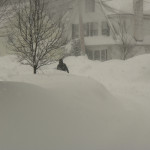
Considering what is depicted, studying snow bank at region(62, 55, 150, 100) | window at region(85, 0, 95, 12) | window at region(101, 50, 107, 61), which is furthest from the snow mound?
window at region(85, 0, 95, 12)

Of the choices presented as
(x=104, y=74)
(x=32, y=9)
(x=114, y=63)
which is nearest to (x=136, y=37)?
(x=114, y=63)

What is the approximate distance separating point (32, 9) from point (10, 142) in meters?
10.0

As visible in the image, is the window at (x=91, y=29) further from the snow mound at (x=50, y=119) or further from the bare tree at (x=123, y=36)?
the snow mound at (x=50, y=119)

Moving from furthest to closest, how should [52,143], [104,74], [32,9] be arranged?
[104,74], [32,9], [52,143]

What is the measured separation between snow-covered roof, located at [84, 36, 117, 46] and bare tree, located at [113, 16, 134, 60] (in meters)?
0.84

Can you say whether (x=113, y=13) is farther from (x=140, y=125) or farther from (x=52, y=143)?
(x=52, y=143)

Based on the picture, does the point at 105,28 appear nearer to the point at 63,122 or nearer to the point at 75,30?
the point at 75,30

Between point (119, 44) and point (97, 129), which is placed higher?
point (97, 129)

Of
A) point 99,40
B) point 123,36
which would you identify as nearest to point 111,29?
point 123,36

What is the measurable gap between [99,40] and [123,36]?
239 cm

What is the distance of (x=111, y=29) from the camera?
32.0m

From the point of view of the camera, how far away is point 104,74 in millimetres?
20297

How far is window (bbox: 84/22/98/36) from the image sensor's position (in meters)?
33.1

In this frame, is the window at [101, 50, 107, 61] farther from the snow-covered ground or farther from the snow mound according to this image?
the snow mound
